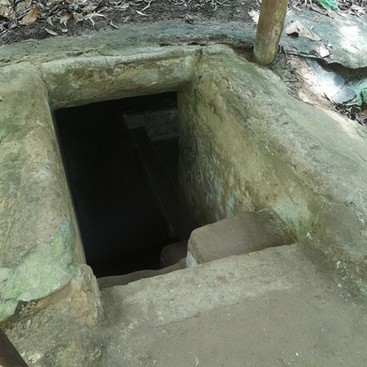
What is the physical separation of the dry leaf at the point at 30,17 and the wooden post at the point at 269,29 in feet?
5.76

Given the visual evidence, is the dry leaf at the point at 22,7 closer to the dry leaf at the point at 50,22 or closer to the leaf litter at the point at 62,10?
the leaf litter at the point at 62,10

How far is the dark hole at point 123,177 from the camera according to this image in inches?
173

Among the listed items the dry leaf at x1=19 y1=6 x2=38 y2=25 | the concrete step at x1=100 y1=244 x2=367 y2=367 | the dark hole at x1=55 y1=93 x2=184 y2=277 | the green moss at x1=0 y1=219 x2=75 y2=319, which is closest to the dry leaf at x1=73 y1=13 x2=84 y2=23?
the dry leaf at x1=19 y1=6 x2=38 y2=25

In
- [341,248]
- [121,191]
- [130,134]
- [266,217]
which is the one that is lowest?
[121,191]

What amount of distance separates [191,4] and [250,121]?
171 cm

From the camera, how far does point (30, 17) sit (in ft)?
10.8

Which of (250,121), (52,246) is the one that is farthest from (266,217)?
(52,246)

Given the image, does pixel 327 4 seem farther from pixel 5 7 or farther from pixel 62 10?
pixel 5 7

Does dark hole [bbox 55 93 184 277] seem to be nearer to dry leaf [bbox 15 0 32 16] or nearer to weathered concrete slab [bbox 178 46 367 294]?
weathered concrete slab [bbox 178 46 367 294]

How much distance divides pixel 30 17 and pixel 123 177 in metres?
2.15

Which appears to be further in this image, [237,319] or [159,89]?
[159,89]

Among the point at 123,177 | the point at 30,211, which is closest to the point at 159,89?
the point at 30,211

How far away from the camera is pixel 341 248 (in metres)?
1.74

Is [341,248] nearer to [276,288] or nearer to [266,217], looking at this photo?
[276,288]
